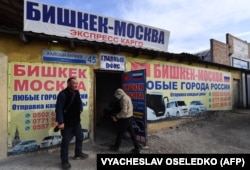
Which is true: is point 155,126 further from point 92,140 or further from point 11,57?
point 11,57

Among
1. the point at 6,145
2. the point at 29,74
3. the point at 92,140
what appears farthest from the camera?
the point at 92,140

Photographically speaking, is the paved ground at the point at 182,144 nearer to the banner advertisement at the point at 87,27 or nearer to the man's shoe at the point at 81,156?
the man's shoe at the point at 81,156

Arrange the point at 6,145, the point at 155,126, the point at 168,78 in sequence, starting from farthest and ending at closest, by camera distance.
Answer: the point at 168,78
the point at 155,126
the point at 6,145

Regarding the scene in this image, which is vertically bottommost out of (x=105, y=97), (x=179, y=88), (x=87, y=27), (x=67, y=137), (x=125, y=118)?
(x=67, y=137)

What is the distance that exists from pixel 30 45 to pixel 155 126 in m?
5.40

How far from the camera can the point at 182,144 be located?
7141mm

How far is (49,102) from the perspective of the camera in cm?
636

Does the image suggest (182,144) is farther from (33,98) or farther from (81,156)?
(33,98)

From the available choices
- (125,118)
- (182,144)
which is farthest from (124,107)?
(182,144)

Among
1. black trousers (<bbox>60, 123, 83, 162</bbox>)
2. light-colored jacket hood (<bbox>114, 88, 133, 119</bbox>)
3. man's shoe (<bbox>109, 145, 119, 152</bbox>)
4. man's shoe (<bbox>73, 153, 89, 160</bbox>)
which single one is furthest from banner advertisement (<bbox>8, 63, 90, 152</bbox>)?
light-colored jacket hood (<bbox>114, 88, 133, 119</bbox>)

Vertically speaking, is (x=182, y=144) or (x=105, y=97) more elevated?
(x=105, y=97)

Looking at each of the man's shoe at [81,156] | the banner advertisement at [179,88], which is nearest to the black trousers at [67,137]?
the man's shoe at [81,156]

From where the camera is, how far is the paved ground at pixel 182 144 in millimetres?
5379

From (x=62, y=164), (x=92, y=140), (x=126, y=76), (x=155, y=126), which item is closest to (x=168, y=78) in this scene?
(x=155, y=126)
